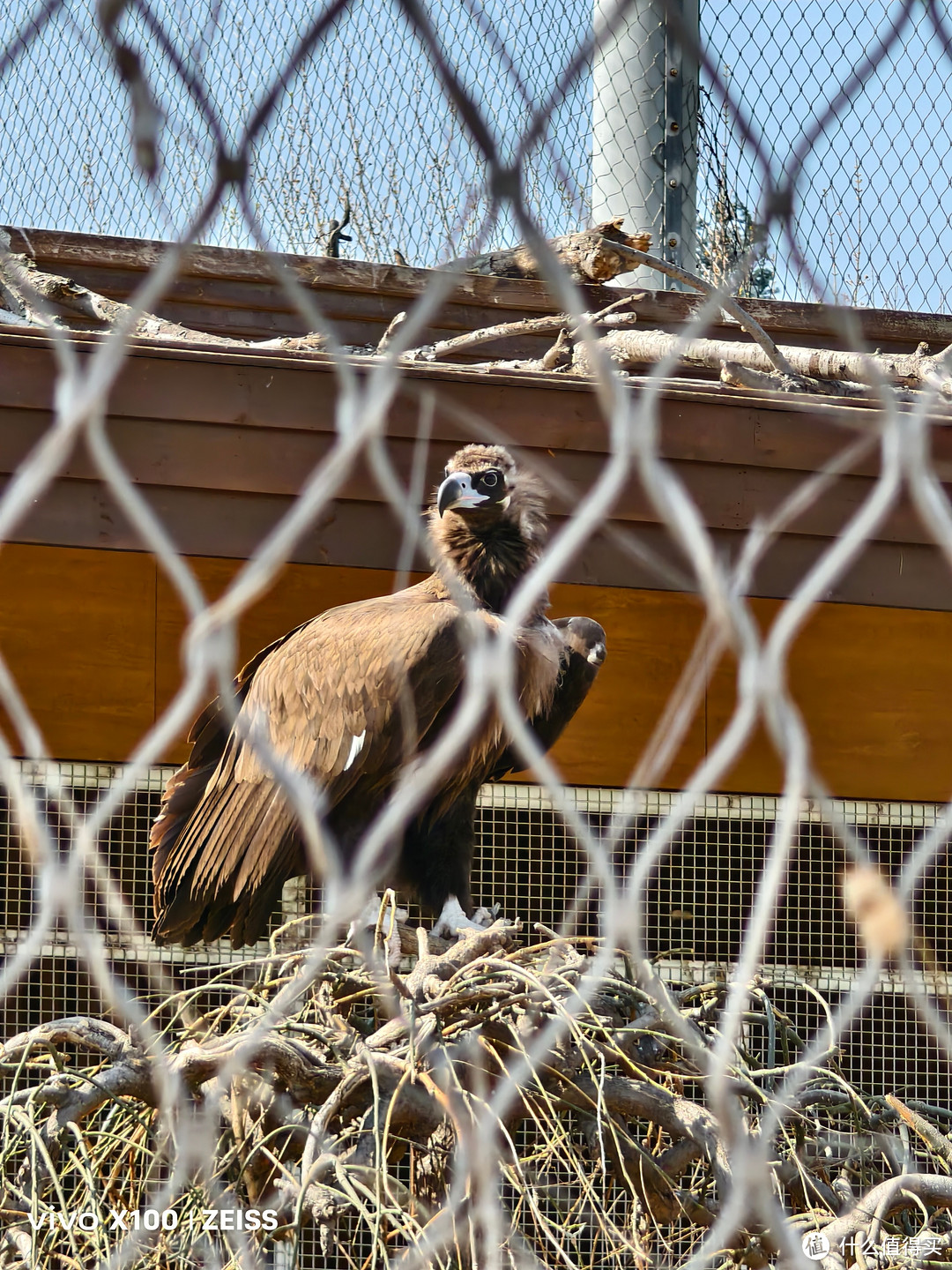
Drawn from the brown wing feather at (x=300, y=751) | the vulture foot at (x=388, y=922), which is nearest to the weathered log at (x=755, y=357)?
the brown wing feather at (x=300, y=751)

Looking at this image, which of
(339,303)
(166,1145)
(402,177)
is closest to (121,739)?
(339,303)

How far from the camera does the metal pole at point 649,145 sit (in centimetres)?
459

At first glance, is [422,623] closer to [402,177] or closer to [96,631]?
[96,631]

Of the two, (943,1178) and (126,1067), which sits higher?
(126,1067)

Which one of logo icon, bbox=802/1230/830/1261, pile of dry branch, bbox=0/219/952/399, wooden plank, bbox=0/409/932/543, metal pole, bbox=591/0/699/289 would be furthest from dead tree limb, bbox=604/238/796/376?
logo icon, bbox=802/1230/830/1261

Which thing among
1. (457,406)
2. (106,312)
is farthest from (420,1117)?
(106,312)

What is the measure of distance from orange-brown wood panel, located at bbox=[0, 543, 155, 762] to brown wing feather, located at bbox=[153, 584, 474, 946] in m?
0.45

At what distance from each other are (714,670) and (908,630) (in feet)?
2.10

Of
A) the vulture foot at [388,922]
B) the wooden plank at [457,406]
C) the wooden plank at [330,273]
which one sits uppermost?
the wooden plank at [330,273]

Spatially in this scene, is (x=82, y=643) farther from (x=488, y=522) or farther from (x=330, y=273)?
(x=330, y=273)

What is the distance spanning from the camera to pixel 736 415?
13.3 feet

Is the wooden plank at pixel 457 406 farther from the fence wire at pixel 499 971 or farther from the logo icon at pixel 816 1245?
the logo icon at pixel 816 1245

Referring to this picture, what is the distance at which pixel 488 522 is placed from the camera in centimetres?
367

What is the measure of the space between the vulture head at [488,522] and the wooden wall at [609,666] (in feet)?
1.31
